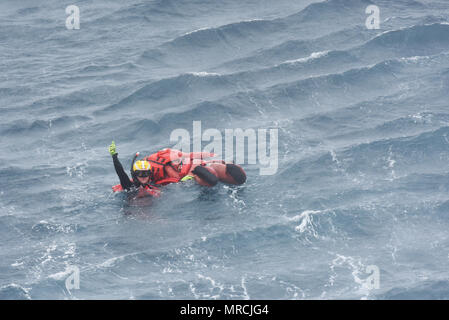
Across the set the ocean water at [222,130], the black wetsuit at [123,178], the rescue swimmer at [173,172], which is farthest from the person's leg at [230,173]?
the black wetsuit at [123,178]

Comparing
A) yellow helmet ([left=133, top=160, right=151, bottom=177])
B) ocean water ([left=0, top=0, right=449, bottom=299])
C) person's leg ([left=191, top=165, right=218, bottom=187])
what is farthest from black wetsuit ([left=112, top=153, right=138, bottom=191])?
person's leg ([left=191, top=165, right=218, bottom=187])

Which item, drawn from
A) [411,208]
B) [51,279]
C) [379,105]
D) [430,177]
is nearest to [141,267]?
[51,279]

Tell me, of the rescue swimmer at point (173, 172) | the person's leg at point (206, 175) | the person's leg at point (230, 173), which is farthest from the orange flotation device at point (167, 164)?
the person's leg at point (230, 173)

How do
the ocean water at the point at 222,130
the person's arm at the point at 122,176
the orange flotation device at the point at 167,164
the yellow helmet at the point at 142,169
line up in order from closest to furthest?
the ocean water at the point at 222,130
the person's arm at the point at 122,176
the yellow helmet at the point at 142,169
the orange flotation device at the point at 167,164

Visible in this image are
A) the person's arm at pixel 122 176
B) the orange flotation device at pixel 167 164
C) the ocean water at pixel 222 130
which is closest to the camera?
the ocean water at pixel 222 130

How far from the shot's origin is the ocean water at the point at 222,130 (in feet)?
67.4

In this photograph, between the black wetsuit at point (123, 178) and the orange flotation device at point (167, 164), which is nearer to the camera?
the black wetsuit at point (123, 178)

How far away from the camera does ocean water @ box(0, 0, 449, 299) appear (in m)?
20.5

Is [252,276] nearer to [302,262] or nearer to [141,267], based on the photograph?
[302,262]

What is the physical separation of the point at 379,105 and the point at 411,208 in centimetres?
780

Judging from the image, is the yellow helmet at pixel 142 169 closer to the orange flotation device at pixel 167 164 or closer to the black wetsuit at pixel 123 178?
the black wetsuit at pixel 123 178

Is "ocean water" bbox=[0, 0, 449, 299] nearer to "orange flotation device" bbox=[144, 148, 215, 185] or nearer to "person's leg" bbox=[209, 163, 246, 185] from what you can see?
"person's leg" bbox=[209, 163, 246, 185]
